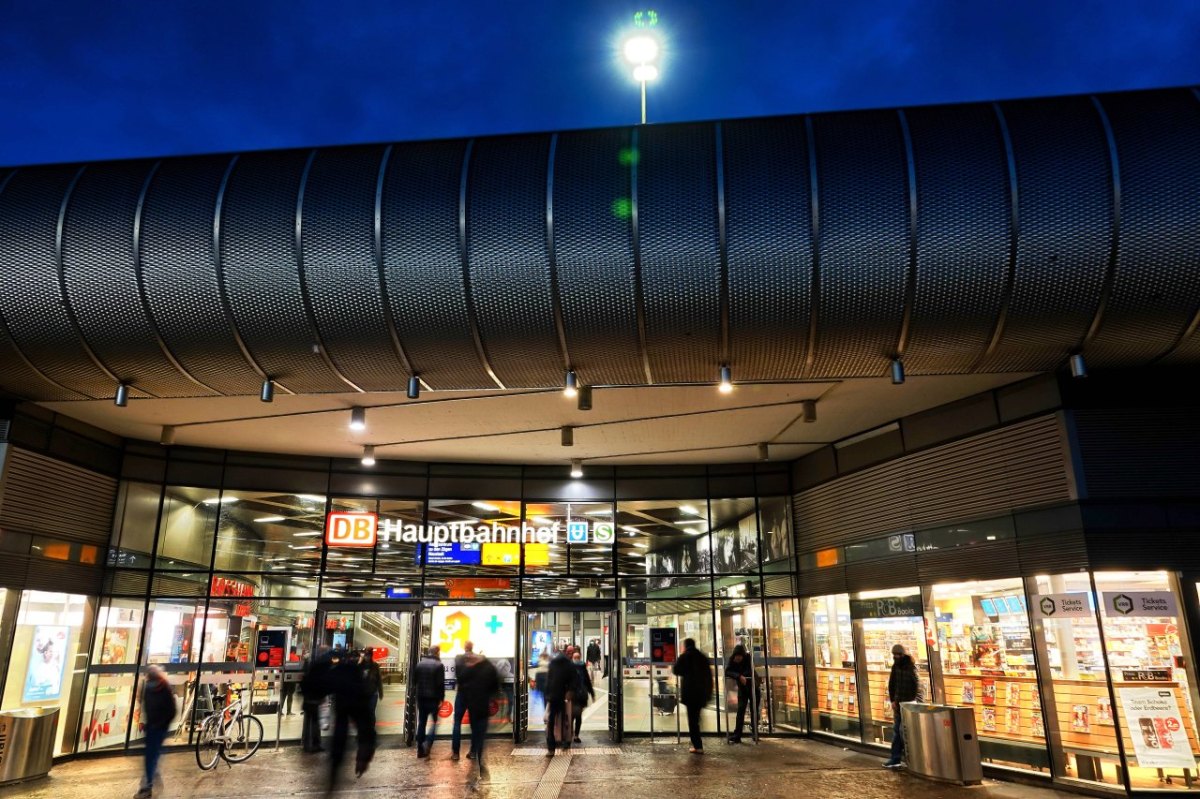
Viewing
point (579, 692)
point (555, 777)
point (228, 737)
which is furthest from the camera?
point (579, 692)

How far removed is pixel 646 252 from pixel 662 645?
29.7 feet

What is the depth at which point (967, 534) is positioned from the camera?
10727 millimetres

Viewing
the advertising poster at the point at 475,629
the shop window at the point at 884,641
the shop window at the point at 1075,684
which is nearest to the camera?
the shop window at the point at 1075,684

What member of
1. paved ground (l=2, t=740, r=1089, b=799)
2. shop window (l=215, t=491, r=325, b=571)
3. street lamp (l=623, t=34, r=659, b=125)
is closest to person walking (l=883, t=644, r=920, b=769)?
paved ground (l=2, t=740, r=1089, b=799)

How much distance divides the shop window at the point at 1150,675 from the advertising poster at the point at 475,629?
9218mm

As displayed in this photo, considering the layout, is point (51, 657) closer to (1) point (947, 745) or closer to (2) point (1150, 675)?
(1) point (947, 745)

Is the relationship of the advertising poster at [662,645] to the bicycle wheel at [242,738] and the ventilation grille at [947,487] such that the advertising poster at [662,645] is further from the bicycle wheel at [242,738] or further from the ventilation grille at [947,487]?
the bicycle wheel at [242,738]

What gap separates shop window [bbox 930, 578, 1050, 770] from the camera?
9805 mm

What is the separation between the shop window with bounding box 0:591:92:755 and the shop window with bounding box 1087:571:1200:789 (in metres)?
14.1

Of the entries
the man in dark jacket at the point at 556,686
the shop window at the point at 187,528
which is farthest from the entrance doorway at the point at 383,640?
the man in dark jacket at the point at 556,686

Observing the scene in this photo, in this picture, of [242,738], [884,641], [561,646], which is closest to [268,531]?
[242,738]

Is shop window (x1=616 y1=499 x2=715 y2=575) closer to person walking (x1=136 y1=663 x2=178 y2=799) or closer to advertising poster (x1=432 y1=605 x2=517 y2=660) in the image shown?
advertising poster (x1=432 y1=605 x2=517 y2=660)

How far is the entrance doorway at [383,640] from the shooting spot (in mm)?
13867

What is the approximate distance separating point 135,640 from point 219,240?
27.8 feet
